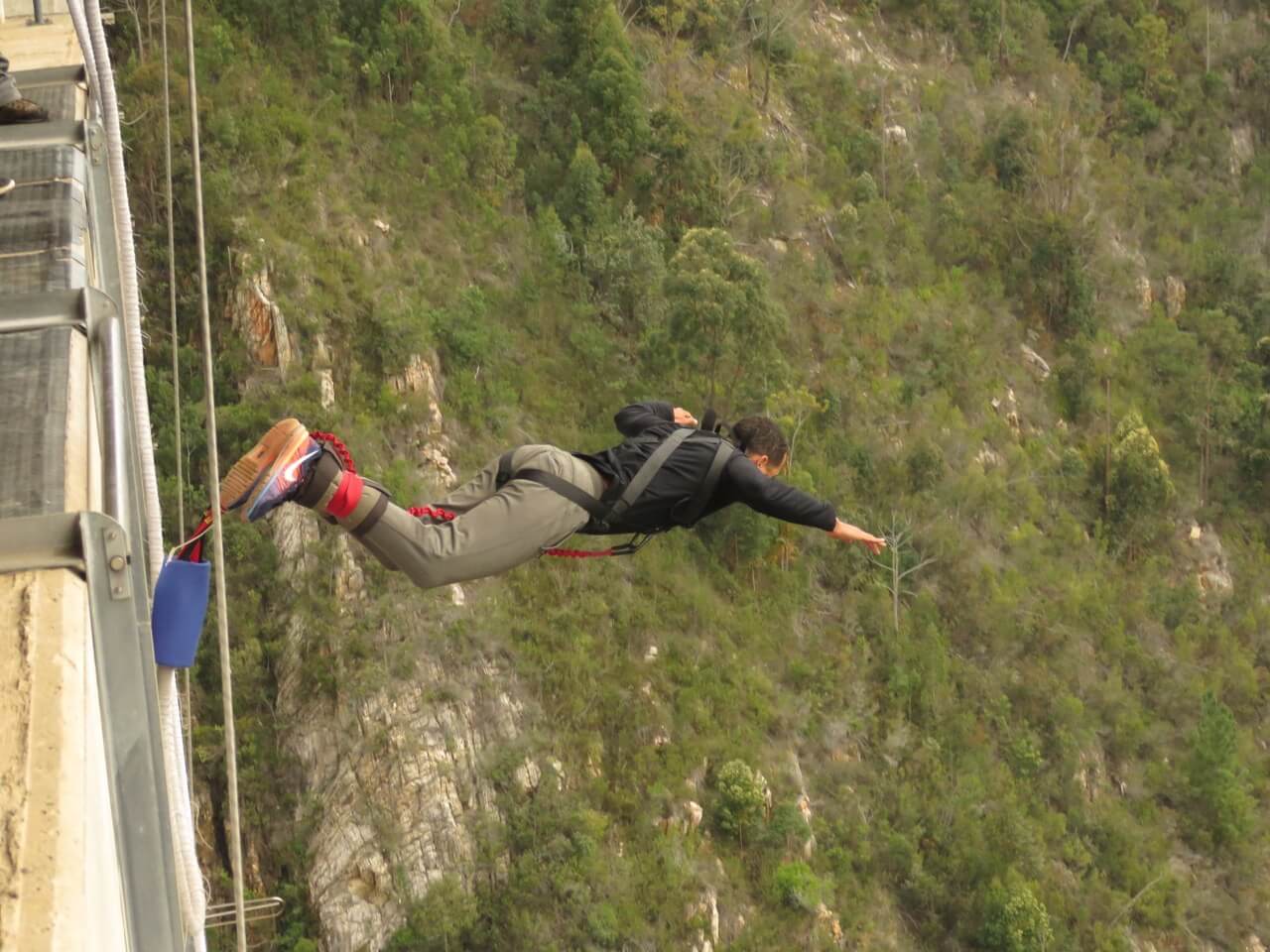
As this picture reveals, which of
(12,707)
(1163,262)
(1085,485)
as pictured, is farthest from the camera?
(1163,262)

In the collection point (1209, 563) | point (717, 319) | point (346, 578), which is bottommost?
point (1209, 563)

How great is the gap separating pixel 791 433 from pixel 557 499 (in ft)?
54.9

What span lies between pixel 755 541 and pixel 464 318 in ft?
18.8

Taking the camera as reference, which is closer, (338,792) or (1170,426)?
(338,792)

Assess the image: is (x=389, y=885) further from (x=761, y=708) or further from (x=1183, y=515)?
(x=1183, y=515)

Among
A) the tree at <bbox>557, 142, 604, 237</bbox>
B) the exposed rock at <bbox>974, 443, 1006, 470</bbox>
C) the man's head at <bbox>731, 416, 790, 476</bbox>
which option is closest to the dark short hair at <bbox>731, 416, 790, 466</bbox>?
the man's head at <bbox>731, 416, 790, 476</bbox>

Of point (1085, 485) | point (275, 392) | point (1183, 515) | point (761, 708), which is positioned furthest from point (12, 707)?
point (1183, 515)

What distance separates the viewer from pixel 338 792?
49.0ft

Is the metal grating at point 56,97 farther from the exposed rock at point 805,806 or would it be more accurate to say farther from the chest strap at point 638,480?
the exposed rock at point 805,806

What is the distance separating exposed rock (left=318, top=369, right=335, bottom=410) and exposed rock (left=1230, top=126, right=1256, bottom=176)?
26.2 meters

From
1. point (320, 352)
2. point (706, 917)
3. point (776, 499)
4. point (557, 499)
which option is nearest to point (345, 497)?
point (557, 499)

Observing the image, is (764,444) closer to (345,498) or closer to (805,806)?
(345,498)

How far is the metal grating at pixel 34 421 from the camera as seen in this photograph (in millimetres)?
2121

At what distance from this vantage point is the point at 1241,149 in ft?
110
